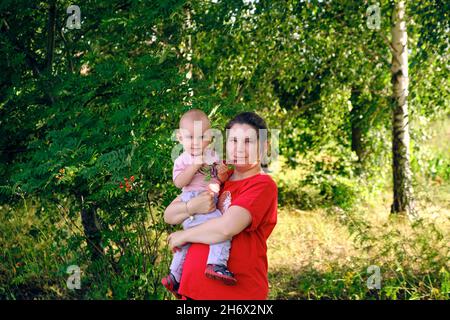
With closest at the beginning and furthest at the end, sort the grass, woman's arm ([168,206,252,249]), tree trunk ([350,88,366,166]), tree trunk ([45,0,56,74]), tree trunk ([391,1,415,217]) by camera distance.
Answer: woman's arm ([168,206,252,249]), the grass, tree trunk ([45,0,56,74]), tree trunk ([391,1,415,217]), tree trunk ([350,88,366,166])

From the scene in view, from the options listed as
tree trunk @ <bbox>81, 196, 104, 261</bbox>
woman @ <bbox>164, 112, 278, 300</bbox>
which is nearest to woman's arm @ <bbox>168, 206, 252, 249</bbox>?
woman @ <bbox>164, 112, 278, 300</bbox>

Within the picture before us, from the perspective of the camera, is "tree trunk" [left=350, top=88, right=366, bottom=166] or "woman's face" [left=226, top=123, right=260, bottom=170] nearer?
"woman's face" [left=226, top=123, right=260, bottom=170]

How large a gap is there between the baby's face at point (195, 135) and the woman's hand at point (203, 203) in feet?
0.57

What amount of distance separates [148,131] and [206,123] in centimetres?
181

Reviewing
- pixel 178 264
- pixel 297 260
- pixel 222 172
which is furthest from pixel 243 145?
pixel 297 260

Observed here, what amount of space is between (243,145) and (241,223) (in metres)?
0.29

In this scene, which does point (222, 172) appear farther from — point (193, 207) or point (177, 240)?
point (177, 240)

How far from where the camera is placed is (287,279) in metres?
5.80

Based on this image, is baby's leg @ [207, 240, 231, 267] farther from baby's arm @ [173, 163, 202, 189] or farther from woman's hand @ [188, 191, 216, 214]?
baby's arm @ [173, 163, 202, 189]

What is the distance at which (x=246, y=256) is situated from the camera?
7.63ft

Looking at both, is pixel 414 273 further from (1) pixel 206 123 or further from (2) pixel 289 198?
(2) pixel 289 198

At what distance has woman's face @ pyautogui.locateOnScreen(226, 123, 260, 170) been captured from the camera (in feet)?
7.41

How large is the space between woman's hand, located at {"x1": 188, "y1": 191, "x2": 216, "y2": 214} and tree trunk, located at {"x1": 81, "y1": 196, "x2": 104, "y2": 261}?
2.33 metres

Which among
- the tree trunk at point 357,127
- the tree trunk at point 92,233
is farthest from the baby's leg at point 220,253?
the tree trunk at point 357,127
